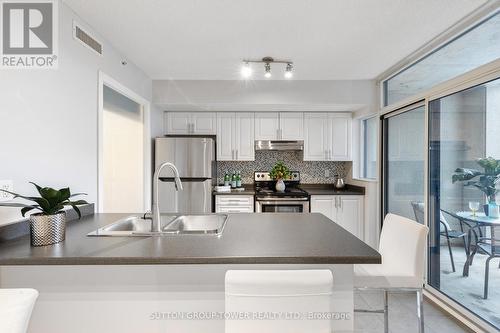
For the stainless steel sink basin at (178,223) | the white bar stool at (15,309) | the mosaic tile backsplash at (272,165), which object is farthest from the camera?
the mosaic tile backsplash at (272,165)

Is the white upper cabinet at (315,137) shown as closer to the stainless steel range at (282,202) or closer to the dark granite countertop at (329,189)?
the dark granite countertop at (329,189)

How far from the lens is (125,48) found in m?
2.66

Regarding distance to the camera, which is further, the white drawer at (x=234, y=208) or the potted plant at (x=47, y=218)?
the white drawer at (x=234, y=208)

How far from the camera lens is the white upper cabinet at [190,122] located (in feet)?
13.4

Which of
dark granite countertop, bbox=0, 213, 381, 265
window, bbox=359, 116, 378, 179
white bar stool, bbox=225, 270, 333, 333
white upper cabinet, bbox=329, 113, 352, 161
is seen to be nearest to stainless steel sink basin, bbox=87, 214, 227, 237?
dark granite countertop, bbox=0, 213, 381, 265

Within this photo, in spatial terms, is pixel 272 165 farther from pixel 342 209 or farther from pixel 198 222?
pixel 198 222

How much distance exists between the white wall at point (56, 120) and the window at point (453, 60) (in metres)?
3.05

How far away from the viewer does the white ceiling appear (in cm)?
195

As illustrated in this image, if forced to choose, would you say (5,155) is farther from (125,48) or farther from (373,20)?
(373,20)

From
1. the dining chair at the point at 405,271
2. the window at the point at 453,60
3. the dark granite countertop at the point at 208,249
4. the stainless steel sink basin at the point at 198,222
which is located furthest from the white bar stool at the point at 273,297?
the window at the point at 453,60

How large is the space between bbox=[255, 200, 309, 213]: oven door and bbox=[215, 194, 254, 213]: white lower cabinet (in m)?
0.13

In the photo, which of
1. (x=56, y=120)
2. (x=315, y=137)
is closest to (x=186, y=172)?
(x=56, y=120)

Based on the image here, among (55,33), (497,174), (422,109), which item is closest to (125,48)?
(55,33)

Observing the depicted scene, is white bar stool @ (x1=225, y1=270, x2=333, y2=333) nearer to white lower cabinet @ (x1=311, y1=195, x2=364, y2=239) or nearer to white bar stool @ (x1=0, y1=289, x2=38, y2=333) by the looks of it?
white bar stool @ (x1=0, y1=289, x2=38, y2=333)
